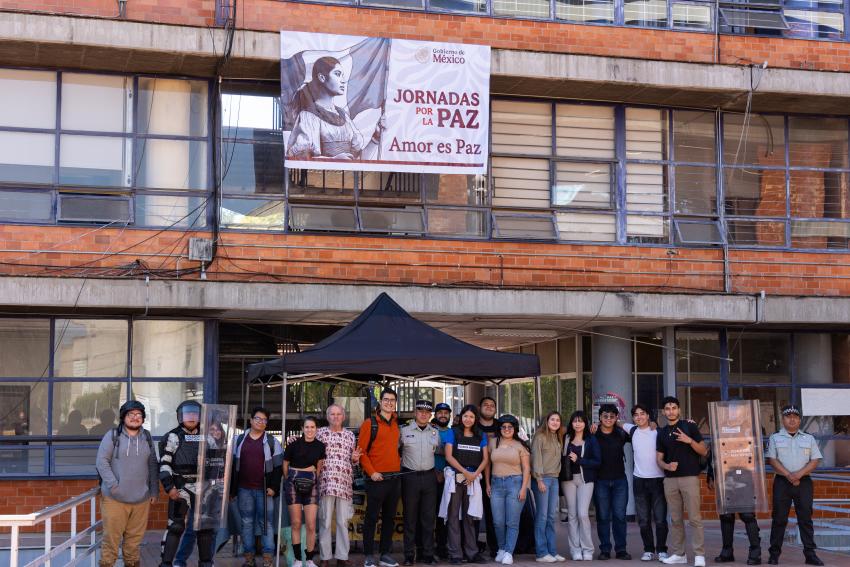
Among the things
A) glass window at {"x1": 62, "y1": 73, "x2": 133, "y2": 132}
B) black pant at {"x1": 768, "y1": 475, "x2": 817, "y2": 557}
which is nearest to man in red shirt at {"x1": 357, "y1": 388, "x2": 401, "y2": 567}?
black pant at {"x1": 768, "y1": 475, "x2": 817, "y2": 557}

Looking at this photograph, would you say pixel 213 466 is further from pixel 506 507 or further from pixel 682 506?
pixel 682 506

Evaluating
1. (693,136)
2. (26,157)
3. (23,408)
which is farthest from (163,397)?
(693,136)

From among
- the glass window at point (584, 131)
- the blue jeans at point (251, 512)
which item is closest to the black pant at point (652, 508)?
the blue jeans at point (251, 512)

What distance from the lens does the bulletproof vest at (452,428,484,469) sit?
1376 centimetres

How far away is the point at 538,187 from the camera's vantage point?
18.6 m

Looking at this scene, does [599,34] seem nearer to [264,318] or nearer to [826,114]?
[826,114]

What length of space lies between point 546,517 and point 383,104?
6.51 m

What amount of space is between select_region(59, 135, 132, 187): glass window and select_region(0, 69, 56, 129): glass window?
0.41 m

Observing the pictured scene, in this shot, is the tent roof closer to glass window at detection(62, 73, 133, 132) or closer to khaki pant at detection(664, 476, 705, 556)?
khaki pant at detection(664, 476, 705, 556)

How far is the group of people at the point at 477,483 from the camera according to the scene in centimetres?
1312

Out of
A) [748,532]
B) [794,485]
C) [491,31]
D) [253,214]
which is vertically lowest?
[748,532]

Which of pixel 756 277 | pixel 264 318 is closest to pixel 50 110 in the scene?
pixel 264 318

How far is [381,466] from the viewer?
1345 centimetres

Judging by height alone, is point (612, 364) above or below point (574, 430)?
above
